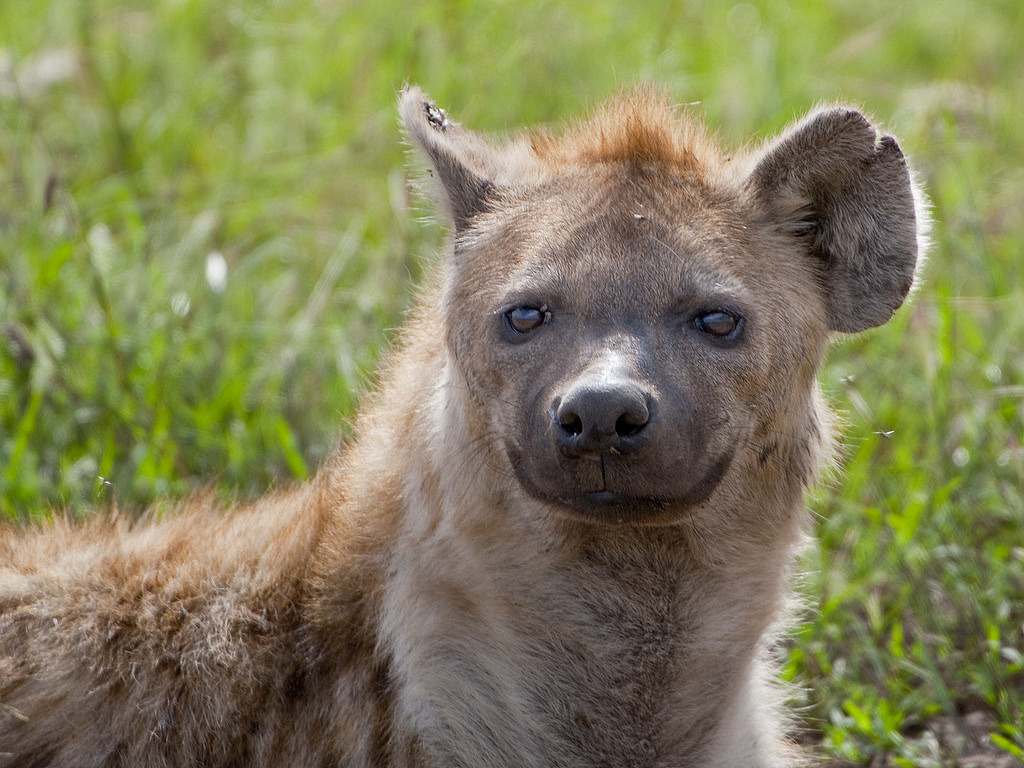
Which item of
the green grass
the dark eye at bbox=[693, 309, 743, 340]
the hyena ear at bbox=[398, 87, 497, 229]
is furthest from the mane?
the green grass

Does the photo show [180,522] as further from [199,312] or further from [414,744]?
[199,312]

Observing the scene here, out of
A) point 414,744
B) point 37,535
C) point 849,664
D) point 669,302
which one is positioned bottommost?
point 849,664

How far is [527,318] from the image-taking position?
2799 millimetres

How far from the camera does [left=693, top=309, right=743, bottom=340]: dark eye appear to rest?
276 cm

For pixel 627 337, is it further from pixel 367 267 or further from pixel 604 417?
pixel 367 267

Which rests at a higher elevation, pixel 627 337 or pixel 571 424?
pixel 627 337

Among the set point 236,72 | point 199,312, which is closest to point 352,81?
point 236,72

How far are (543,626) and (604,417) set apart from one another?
0.60 metres

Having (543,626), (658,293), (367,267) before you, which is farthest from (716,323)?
(367,267)

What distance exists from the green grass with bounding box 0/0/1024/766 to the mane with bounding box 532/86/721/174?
784mm

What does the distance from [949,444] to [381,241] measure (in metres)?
2.16

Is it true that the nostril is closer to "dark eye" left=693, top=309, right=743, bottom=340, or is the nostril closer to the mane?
"dark eye" left=693, top=309, right=743, bottom=340

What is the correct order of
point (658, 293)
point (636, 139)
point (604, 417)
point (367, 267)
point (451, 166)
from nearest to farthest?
point (604, 417) → point (658, 293) → point (636, 139) → point (451, 166) → point (367, 267)

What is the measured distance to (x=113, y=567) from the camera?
2.98 metres
